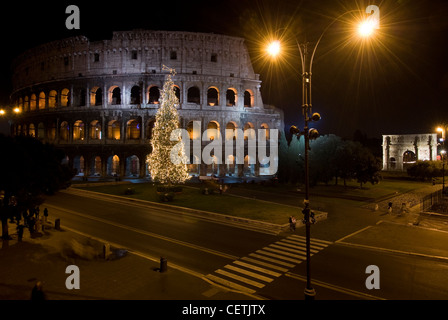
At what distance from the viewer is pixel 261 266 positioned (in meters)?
11.8

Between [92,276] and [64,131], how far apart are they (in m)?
49.9

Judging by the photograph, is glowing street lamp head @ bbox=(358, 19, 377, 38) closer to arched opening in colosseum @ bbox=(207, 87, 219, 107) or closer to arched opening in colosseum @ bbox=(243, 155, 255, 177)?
arched opening in colosseum @ bbox=(243, 155, 255, 177)

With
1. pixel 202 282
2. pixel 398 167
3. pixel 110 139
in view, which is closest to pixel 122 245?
pixel 202 282

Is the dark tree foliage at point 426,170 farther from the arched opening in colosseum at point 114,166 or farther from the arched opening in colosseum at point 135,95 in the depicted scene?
the arched opening in colosseum at point 114,166

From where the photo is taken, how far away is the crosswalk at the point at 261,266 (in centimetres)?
1025

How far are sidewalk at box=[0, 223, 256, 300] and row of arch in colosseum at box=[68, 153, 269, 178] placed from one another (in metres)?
33.9

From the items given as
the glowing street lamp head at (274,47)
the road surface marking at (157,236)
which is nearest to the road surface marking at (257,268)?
the road surface marking at (157,236)

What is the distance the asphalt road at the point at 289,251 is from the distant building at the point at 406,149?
2422 inches

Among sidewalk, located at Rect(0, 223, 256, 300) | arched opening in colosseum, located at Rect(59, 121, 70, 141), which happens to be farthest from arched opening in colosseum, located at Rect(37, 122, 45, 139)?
sidewalk, located at Rect(0, 223, 256, 300)

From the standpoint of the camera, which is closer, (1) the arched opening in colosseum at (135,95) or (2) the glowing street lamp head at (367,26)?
(2) the glowing street lamp head at (367,26)

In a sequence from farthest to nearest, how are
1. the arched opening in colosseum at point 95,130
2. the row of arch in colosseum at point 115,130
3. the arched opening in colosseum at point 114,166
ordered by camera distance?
the arched opening in colosseum at point 95,130, the arched opening in colosseum at point 114,166, the row of arch in colosseum at point 115,130

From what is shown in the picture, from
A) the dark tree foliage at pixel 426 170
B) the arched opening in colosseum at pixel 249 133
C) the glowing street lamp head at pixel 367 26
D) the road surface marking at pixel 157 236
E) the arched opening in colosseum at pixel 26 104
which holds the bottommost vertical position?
the road surface marking at pixel 157 236

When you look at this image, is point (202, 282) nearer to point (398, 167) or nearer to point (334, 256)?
point (334, 256)

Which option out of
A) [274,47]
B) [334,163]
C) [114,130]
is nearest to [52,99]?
[114,130]
